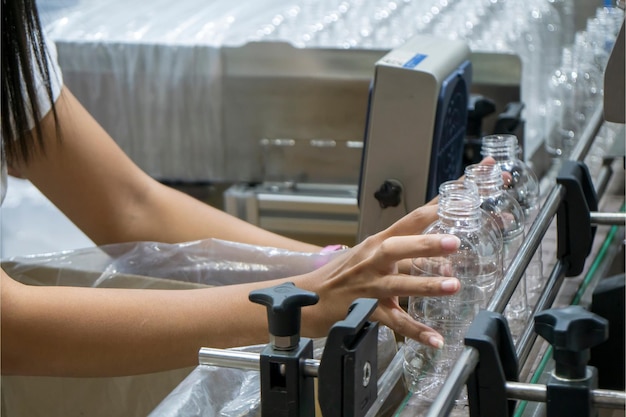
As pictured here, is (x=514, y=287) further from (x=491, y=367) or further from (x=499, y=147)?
(x=499, y=147)

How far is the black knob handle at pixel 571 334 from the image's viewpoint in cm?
72

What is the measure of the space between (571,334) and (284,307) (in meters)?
0.24

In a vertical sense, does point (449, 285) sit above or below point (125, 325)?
above

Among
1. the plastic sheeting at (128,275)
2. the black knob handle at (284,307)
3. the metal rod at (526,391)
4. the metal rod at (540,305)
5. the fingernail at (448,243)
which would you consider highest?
the fingernail at (448,243)

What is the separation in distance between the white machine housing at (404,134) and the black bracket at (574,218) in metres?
0.28

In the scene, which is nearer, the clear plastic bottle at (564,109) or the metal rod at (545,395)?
the metal rod at (545,395)

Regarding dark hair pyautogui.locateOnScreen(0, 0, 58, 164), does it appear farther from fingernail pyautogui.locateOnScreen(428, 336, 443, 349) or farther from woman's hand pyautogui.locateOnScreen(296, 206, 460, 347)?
fingernail pyautogui.locateOnScreen(428, 336, 443, 349)

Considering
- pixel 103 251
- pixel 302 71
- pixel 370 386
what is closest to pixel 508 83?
pixel 302 71

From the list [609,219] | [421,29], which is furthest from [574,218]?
[421,29]

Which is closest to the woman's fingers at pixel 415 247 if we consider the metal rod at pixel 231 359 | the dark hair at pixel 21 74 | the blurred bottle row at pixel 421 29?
the metal rod at pixel 231 359

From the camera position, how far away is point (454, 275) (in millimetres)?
1104

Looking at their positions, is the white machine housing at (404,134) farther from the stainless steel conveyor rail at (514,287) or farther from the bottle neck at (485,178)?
the bottle neck at (485,178)

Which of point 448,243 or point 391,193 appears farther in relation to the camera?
point 391,193

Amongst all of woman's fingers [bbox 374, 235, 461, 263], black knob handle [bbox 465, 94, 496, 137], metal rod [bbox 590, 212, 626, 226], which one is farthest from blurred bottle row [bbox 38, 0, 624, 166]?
woman's fingers [bbox 374, 235, 461, 263]
